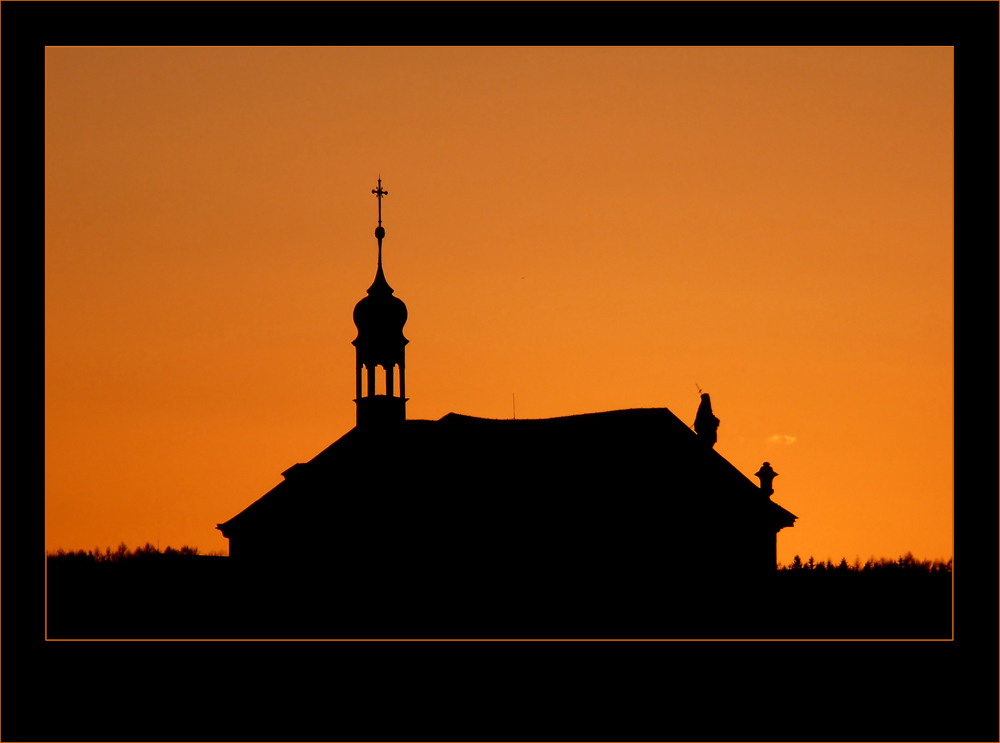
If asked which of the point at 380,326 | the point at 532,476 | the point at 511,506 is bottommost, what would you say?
the point at 511,506

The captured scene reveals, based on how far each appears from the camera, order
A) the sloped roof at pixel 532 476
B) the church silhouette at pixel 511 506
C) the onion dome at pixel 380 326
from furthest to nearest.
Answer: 1. the onion dome at pixel 380 326
2. the sloped roof at pixel 532 476
3. the church silhouette at pixel 511 506

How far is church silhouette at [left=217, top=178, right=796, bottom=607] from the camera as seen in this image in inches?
1433

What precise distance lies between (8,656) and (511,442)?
87.5ft

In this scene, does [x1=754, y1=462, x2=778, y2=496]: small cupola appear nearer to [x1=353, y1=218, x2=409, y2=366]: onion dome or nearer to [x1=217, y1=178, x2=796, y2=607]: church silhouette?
[x1=217, y1=178, x2=796, y2=607]: church silhouette

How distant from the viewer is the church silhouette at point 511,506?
119 ft

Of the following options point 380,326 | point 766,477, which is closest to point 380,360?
point 380,326

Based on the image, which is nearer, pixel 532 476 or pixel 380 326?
pixel 532 476

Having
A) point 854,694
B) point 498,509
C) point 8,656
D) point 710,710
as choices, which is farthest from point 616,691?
point 498,509

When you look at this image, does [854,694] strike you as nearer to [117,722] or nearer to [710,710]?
[710,710]

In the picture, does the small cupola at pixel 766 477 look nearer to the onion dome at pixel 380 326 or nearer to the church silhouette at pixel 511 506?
the church silhouette at pixel 511 506

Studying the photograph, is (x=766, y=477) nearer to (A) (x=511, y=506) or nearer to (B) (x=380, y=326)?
(A) (x=511, y=506)

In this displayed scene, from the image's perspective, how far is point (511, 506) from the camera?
38094 millimetres

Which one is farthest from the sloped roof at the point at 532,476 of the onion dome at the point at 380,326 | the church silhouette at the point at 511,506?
→ the onion dome at the point at 380,326

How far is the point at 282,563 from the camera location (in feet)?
137
